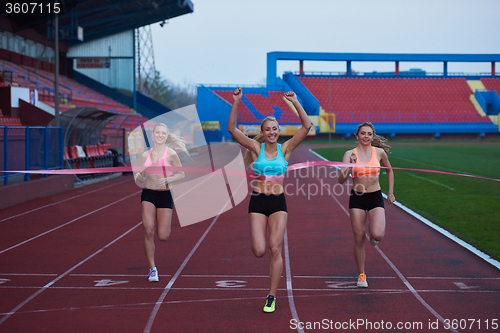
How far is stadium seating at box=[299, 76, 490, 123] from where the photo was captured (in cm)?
6831

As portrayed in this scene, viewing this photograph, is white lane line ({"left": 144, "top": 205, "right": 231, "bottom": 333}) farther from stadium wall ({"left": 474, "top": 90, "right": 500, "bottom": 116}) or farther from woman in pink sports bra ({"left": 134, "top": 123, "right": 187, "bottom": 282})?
stadium wall ({"left": 474, "top": 90, "right": 500, "bottom": 116})

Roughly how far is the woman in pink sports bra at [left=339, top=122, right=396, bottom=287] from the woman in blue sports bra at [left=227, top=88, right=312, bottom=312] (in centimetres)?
114

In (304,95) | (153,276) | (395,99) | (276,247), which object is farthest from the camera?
(395,99)

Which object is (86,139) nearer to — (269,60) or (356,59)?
(269,60)

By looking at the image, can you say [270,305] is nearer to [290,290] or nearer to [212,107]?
[290,290]

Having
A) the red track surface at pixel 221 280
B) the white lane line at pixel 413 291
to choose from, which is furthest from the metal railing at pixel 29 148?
the white lane line at pixel 413 291

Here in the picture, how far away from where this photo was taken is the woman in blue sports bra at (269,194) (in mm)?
5953

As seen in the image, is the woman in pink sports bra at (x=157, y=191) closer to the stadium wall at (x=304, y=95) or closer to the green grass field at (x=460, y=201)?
the green grass field at (x=460, y=201)

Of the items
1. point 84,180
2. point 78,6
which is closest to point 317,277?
point 84,180

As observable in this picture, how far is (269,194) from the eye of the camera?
19.9ft

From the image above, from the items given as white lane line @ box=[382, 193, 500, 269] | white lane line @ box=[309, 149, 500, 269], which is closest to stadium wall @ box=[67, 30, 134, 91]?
white lane line @ box=[309, 149, 500, 269]

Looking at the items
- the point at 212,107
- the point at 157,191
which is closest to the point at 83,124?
the point at 157,191

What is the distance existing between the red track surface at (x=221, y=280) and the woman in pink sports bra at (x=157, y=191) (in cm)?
62

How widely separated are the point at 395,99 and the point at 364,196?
67406 millimetres
